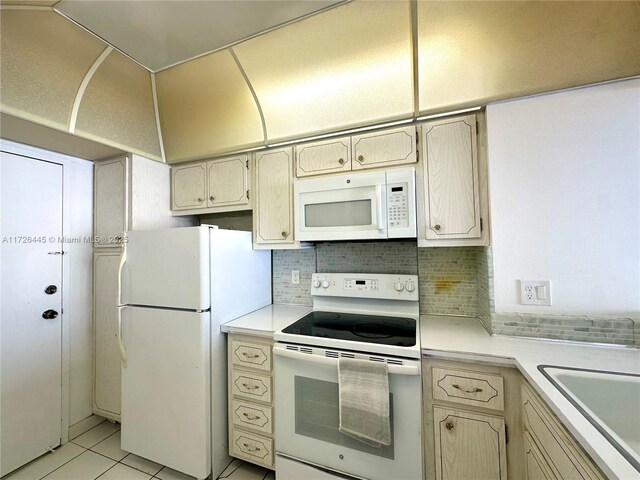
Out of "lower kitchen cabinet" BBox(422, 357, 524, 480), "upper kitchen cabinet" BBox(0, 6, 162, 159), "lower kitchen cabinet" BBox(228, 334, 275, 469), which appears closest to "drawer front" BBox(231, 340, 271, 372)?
"lower kitchen cabinet" BBox(228, 334, 275, 469)

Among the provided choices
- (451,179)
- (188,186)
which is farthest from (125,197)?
(451,179)

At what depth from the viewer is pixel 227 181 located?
207 cm

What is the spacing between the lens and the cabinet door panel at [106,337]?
198cm

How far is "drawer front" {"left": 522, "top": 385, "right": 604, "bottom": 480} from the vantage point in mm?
699

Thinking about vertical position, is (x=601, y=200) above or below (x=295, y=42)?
below

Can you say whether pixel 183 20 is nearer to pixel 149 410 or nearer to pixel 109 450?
pixel 149 410

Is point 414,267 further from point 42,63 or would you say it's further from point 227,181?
point 42,63

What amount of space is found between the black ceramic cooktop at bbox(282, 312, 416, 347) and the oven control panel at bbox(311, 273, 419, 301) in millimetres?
152

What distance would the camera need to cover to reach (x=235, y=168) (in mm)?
2043

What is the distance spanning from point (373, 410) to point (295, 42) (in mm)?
2047

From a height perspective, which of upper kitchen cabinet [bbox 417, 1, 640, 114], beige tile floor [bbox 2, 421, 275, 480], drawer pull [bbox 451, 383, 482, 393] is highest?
upper kitchen cabinet [bbox 417, 1, 640, 114]

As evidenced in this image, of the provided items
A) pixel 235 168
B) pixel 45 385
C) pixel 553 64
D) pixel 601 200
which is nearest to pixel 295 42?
pixel 235 168

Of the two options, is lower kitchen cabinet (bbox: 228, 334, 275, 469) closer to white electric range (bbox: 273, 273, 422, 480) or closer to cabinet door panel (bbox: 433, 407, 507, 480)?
white electric range (bbox: 273, 273, 422, 480)

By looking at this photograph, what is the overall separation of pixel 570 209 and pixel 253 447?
2.20m
